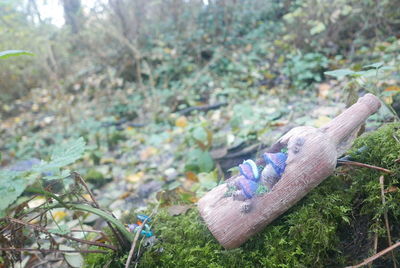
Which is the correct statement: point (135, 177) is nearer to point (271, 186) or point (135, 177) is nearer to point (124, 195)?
point (124, 195)

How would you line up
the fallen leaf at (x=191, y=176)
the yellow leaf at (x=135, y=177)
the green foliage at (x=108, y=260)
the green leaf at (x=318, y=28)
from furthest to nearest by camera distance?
the green leaf at (x=318, y=28) < the yellow leaf at (x=135, y=177) < the fallen leaf at (x=191, y=176) < the green foliage at (x=108, y=260)

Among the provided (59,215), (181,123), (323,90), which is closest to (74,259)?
(59,215)

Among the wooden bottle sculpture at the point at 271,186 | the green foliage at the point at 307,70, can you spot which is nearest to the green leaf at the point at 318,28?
the green foliage at the point at 307,70

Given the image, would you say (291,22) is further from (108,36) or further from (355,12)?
(108,36)

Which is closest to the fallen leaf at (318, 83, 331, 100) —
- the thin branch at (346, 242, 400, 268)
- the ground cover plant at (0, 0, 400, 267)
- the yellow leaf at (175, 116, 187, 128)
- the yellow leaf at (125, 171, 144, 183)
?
the ground cover plant at (0, 0, 400, 267)

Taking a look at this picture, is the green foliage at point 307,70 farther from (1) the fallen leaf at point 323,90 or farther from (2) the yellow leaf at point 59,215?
(2) the yellow leaf at point 59,215

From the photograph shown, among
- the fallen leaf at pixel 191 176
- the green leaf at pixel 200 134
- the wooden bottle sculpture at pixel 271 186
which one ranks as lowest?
the fallen leaf at pixel 191 176

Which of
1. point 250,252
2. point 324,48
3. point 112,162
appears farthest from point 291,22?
point 250,252
